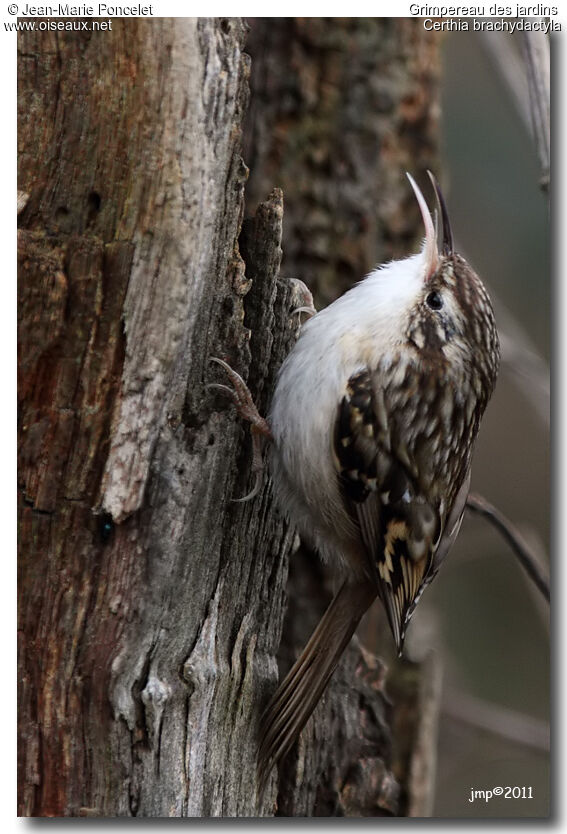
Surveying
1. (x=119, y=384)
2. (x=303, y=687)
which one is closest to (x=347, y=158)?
(x=119, y=384)

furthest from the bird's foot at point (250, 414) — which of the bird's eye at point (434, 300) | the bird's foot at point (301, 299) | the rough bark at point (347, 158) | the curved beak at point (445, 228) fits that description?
the rough bark at point (347, 158)

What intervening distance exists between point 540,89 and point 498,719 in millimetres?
1651

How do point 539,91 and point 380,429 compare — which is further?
point 539,91

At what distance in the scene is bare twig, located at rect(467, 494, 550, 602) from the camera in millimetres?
2342

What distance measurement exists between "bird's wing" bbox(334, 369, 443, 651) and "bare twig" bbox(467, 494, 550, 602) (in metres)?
0.25

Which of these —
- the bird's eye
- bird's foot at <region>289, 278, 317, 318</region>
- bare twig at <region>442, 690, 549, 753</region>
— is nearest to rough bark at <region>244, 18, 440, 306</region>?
bird's foot at <region>289, 278, 317, 318</region>

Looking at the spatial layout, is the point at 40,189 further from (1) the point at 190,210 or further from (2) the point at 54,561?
(2) the point at 54,561

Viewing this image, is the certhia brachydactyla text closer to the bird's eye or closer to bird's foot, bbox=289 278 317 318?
the bird's eye

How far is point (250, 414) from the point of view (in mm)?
2021

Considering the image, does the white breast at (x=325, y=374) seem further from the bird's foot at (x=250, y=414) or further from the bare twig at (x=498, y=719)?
the bare twig at (x=498, y=719)

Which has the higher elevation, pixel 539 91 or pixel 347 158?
pixel 347 158

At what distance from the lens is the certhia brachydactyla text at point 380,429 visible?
2.01 metres

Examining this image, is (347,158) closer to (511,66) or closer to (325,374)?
(511,66)

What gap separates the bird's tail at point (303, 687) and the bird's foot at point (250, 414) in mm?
364
